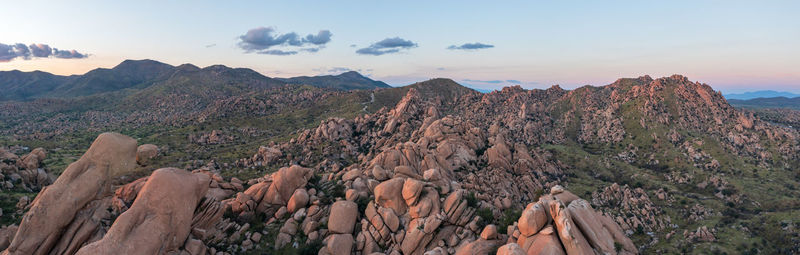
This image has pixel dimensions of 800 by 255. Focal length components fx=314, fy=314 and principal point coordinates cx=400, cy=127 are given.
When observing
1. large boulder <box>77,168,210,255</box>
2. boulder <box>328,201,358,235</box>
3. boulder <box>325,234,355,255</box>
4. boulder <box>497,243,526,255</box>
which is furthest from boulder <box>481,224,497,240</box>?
large boulder <box>77,168,210,255</box>

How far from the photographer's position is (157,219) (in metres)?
29.6

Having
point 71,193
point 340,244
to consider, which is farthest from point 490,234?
point 71,193

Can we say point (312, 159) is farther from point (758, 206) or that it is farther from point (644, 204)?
point (758, 206)

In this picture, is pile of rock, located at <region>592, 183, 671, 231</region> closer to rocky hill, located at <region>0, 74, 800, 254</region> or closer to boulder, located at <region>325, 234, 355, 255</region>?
rocky hill, located at <region>0, 74, 800, 254</region>

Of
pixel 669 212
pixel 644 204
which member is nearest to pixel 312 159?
pixel 644 204

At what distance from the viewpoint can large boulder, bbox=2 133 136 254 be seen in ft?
94.1

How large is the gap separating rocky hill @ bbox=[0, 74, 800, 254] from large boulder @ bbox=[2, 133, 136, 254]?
13 cm

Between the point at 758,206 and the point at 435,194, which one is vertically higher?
the point at 435,194

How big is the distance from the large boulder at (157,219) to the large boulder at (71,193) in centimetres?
611

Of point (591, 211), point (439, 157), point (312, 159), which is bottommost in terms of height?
point (312, 159)

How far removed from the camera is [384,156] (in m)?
70.1

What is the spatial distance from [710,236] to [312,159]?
402ft

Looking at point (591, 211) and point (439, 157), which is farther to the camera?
point (439, 157)

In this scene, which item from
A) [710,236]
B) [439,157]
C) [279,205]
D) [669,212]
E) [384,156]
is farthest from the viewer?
[669,212]
